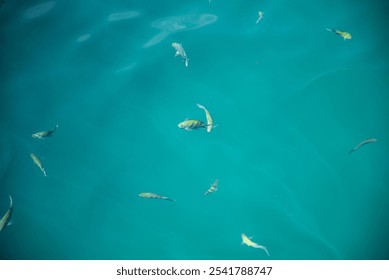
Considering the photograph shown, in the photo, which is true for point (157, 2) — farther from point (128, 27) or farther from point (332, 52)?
point (332, 52)

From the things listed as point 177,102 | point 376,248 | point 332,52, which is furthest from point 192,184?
point 376,248

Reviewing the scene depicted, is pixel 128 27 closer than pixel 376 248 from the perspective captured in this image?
Yes

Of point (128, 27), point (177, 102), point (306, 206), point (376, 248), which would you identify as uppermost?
point (128, 27)

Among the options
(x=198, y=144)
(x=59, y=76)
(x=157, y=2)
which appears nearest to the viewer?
(x=157, y=2)

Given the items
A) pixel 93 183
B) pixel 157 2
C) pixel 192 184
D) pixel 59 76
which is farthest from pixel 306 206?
pixel 59 76

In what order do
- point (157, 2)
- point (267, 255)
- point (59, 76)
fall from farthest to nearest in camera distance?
point (267, 255) → point (59, 76) → point (157, 2)

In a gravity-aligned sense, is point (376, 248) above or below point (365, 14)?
below
